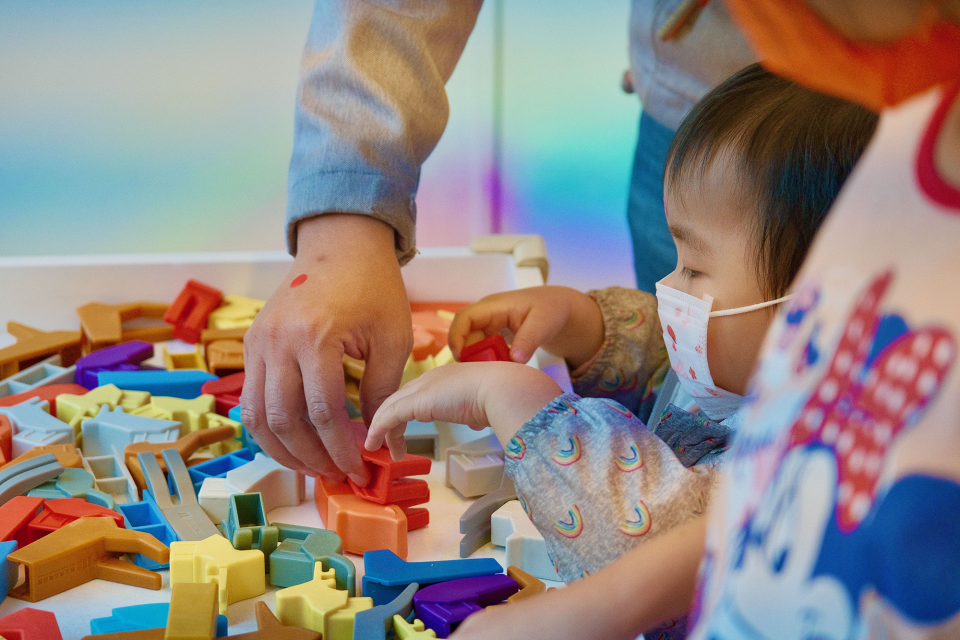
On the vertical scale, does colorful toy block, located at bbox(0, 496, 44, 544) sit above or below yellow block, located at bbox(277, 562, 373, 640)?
above

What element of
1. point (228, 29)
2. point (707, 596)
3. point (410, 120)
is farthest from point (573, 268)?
point (707, 596)

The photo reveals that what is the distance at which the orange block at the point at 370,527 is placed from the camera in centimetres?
55

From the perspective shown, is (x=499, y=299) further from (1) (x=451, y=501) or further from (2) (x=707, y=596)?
(2) (x=707, y=596)

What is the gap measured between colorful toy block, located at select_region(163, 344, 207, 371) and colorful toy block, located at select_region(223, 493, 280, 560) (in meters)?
0.30

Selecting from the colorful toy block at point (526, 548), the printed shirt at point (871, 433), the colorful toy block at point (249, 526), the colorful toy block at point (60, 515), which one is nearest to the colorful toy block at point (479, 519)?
the colorful toy block at point (526, 548)

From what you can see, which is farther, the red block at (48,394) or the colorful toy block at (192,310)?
the colorful toy block at (192,310)

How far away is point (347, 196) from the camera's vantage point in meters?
0.69

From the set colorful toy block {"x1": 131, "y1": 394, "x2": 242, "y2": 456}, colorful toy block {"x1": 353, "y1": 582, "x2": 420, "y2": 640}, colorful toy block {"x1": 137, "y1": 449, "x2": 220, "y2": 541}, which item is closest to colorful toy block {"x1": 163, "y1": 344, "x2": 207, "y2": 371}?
colorful toy block {"x1": 131, "y1": 394, "x2": 242, "y2": 456}

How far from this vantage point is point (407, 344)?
0.65 meters

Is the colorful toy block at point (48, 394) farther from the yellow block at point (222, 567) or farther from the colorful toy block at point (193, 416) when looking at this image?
the yellow block at point (222, 567)

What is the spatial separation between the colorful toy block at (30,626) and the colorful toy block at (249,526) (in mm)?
108

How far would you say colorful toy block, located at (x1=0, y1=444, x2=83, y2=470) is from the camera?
0.62m

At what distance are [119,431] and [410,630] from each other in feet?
1.09

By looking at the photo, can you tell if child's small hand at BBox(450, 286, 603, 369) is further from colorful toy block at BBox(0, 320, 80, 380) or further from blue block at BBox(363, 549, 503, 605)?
colorful toy block at BBox(0, 320, 80, 380)
